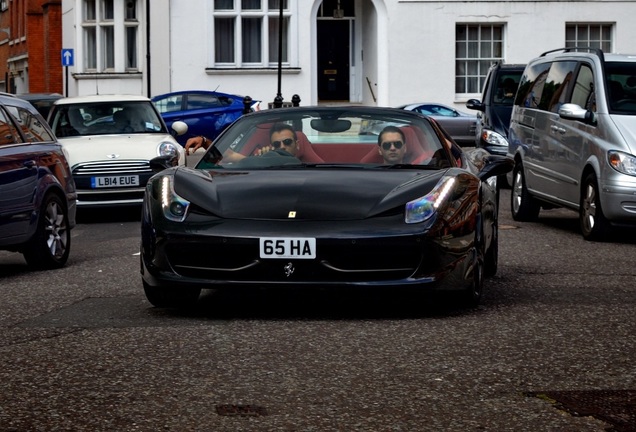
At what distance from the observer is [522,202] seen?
16.3 metres

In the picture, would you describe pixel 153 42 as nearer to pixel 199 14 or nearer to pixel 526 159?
pixel 199 14

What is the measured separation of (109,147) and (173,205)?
9.81 m

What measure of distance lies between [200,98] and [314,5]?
8.64 meters

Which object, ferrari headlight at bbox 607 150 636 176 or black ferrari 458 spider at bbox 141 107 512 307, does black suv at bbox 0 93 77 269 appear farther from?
ferrari headlight at bbox 607 150 636 176

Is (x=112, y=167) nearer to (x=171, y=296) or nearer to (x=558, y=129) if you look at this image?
(x=558, y=129)

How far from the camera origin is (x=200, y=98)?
35750mm

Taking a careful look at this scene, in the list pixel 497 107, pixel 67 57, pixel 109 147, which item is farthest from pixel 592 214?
pixel 67 57

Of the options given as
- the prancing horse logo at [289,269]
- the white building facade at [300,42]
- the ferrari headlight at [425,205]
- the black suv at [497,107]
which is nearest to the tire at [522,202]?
the black suv at [497,107]

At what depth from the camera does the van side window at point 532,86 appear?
1628 centimetres

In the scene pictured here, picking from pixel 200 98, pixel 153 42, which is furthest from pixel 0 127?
pixel 153 42

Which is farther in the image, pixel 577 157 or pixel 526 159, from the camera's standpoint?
pixel 526 159

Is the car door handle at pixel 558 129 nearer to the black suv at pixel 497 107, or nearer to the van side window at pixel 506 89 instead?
the black suv at pixel 497 107

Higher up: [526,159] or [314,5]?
[314,5]

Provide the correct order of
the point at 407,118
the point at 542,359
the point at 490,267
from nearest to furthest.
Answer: the point at 542,359 < the point at 407,118 < the point at 490,267
